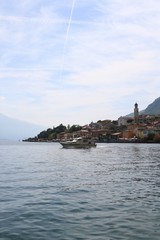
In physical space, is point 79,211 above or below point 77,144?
below

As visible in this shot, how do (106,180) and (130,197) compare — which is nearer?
(130,197)

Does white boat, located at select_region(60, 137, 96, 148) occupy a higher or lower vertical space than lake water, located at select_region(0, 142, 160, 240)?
higher

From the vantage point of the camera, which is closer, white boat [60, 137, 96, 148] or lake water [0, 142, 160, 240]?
lake water [0, 142, 160, 240]

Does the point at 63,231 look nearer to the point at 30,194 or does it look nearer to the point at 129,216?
the point at 129,216

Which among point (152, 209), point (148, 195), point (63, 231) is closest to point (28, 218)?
point (63, 231)

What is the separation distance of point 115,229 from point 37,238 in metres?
3.02

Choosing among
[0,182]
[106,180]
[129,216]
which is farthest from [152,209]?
[0,182]

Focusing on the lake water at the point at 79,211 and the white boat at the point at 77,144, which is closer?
the lake water at the point at 79,211

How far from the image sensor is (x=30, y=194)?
21953 millimetres

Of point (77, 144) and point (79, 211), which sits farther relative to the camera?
point (77, 144)

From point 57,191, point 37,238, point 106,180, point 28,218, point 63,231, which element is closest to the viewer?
point 37,238

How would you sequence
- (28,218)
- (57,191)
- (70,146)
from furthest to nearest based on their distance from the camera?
1. (70,146)
2. (57,191)
3. (28,218)

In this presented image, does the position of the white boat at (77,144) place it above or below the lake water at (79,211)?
above

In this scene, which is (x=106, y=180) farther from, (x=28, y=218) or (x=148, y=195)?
(x=28, y=218)
